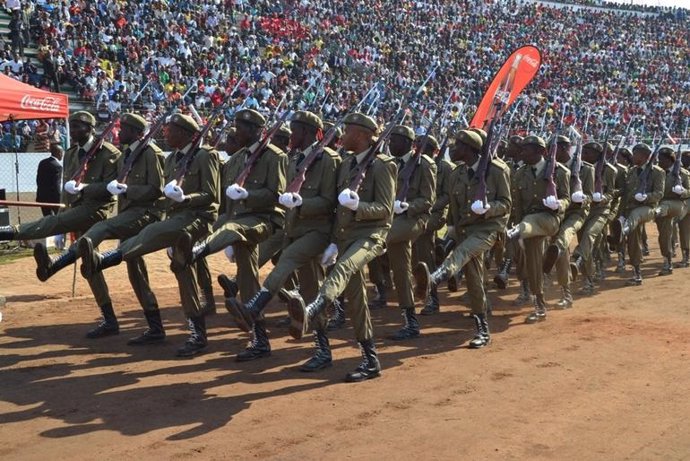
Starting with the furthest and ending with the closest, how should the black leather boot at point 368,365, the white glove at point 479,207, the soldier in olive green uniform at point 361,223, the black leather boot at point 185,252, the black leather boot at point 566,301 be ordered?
the black leather boot at point 566,301
the white glove at point 479,207
the black leather boot at point 185,252
the black leather boot at point 368,365
the soldier in olive green uniform at point 361,223

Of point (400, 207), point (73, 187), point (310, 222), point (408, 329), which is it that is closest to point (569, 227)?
point (408, 329)

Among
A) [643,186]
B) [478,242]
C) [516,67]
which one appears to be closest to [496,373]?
[478,242]

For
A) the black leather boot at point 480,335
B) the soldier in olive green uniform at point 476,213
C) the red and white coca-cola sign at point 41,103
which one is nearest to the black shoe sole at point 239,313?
the soldier in olive green uniform at point 476,213

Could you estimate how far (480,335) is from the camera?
9.12 meters

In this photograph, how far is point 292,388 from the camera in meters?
7.31

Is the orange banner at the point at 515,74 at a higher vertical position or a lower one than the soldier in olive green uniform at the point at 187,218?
higher

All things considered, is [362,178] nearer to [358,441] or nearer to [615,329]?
[358,441]

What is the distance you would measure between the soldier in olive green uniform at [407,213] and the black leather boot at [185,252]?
2.22 metres

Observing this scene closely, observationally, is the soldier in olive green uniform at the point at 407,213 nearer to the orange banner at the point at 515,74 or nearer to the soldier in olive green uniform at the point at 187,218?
the soldier in olive green uniform at the point at 187,218

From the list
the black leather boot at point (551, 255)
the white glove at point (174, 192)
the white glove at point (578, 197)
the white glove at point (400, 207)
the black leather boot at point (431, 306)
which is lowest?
the black leather boot at point (431, 306)

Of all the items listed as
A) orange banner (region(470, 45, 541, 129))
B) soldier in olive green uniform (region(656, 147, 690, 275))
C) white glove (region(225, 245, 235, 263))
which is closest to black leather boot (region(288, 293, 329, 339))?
white glove (region(225, 245, 235, 263))

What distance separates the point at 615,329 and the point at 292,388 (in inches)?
174

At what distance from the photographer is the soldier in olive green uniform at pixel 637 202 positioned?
13.6 m

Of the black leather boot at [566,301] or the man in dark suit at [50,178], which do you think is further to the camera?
the man in dark suit at [50,178]
